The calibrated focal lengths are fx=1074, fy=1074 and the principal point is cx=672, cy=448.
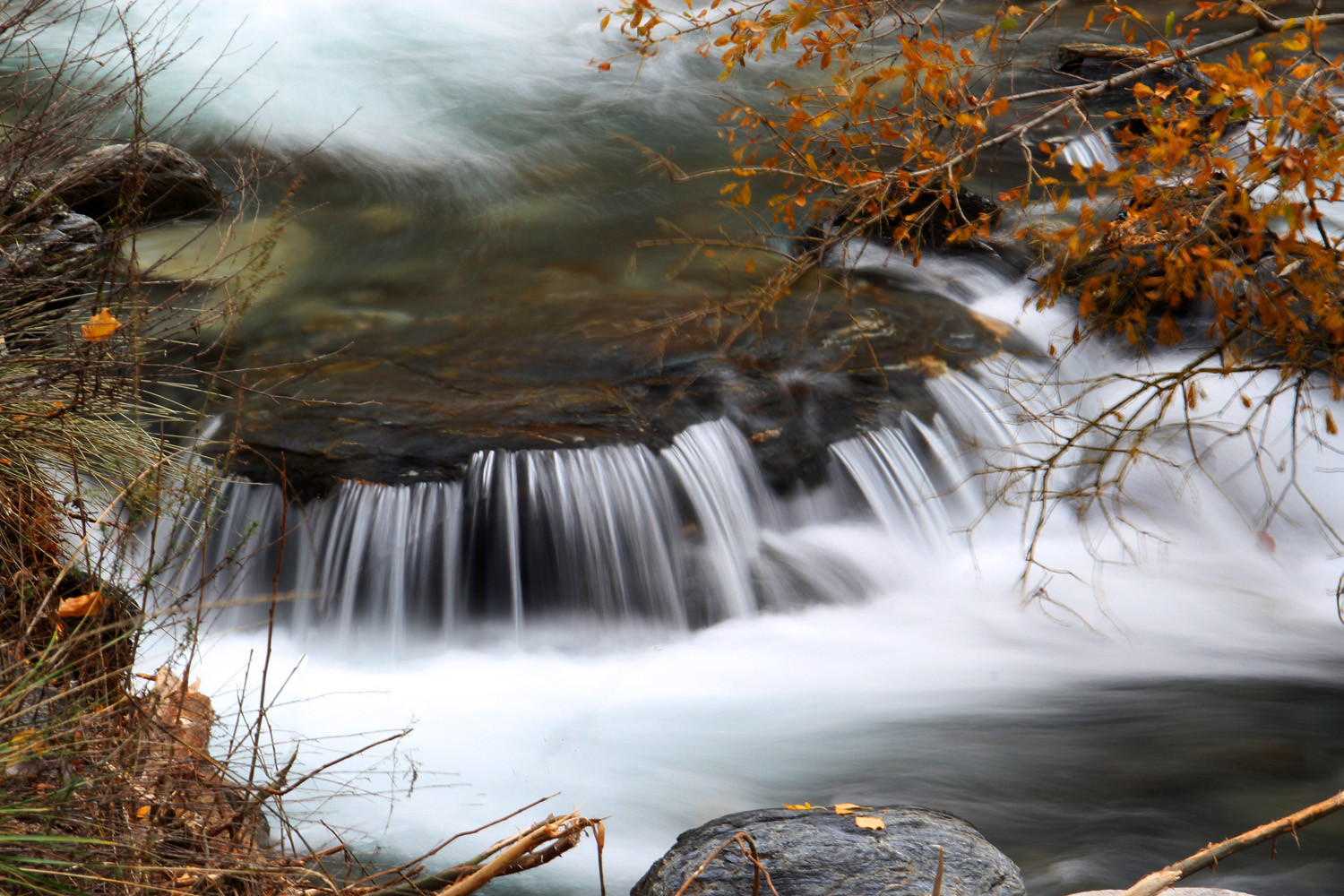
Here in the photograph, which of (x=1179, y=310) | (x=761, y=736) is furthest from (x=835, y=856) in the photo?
(x=1179, y=310)

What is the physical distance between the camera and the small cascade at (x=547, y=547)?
213 inches

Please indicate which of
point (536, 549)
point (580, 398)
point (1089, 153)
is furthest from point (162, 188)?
point (1089, 153)

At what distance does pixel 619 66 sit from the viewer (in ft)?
38.4

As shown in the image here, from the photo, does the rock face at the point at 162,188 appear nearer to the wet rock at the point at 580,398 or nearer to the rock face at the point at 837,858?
the wet rock at the point at 580,398

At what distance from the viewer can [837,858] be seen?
3043 millimetres

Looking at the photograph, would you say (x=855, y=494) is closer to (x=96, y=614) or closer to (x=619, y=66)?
(x=96, y=614)

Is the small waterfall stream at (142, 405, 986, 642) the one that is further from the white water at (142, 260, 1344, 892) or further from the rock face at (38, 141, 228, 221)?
the rock face at (38, 141, 228, 221)

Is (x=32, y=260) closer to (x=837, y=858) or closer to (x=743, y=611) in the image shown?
(x=743, y=611)

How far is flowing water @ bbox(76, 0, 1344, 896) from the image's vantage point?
4527 mm

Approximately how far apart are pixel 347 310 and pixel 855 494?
3577mm

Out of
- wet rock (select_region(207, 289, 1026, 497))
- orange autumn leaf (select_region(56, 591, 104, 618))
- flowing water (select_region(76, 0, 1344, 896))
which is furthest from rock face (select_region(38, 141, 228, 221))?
orange autumn leaf (select_region(56, 591, 104, 618))

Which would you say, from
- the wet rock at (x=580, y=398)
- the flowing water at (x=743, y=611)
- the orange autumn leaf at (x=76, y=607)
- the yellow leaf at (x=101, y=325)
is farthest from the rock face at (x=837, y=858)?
the wet rock at (x=580, y=398)

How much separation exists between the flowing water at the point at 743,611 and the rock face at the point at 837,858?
3.35 feet

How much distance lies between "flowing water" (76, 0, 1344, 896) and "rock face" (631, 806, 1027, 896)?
1.02m
